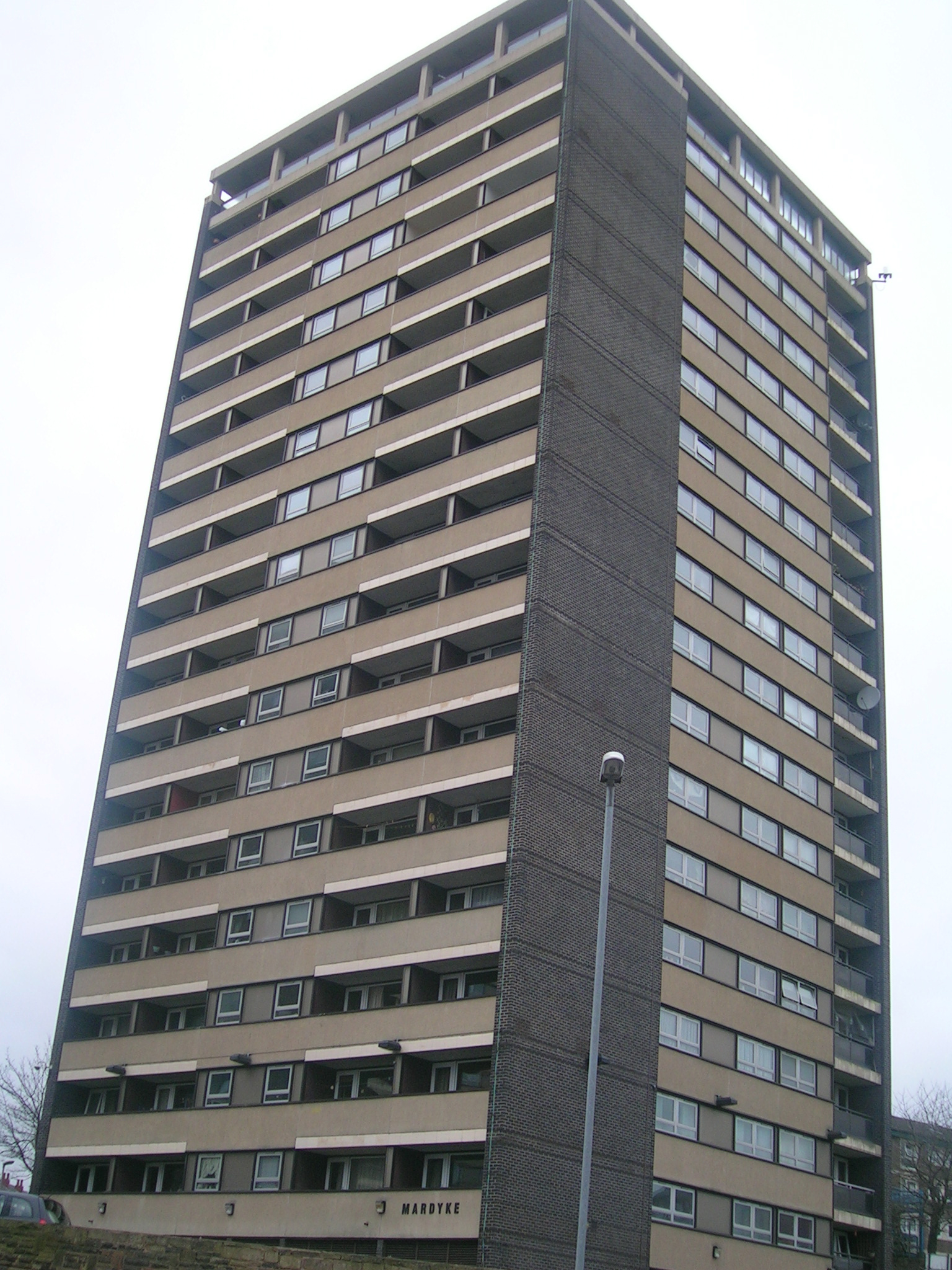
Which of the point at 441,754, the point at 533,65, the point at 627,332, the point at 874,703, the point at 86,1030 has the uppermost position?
the point at 533,65

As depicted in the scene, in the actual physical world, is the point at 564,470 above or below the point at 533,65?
below

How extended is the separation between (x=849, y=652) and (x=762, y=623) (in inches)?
331

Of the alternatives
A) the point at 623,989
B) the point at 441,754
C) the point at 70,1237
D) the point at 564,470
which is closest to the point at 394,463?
the point at 564,470

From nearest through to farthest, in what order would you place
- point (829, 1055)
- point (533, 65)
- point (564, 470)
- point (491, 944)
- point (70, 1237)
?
point (70, 1237) → point (491, 944) → point (564, 470) → point (829, 1055) → point (533, 65)

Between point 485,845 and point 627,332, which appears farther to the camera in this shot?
point 627,332

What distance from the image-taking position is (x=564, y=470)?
48.3 m

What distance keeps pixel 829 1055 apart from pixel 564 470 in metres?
22.3

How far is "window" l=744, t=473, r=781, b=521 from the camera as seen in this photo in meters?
57.8

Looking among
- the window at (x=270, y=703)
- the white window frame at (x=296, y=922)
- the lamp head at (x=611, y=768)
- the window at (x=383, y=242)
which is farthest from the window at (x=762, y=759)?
the lamp head at (x=611, y=768)

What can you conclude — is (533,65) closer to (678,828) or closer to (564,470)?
(564,470)

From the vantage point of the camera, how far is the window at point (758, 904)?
1999 inches

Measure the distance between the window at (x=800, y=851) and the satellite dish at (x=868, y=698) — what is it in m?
9.67

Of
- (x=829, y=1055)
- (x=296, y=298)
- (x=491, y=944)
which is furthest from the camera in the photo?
(x=296, y=298)

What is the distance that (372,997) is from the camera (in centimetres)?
4612
